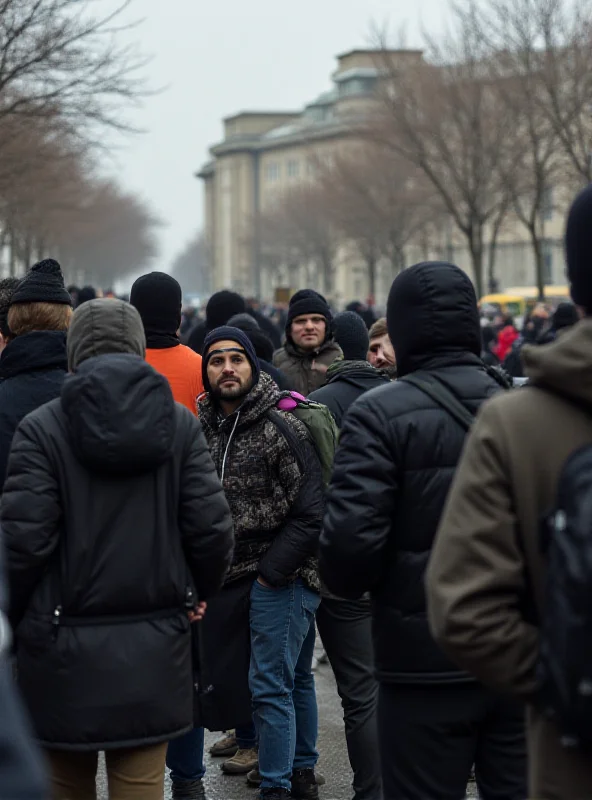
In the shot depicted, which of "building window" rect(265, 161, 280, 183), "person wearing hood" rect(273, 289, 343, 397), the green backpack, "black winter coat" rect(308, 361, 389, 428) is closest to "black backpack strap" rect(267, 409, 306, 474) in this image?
the green backpack

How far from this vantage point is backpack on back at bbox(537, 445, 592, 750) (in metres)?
2.53

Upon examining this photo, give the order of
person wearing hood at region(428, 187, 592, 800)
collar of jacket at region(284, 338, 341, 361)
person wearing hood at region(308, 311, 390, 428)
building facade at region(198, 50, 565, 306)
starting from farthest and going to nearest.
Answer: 1. building facade at region(198, 50, 565, 306)
2. collar of jacket at region(284, 338, 341, 361)
3. person wearing hood at region(308, 311, 390, 428)
4. person wearing hood at region(428, 187, 592, 800)

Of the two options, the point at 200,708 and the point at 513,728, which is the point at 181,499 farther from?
the point at 200,708

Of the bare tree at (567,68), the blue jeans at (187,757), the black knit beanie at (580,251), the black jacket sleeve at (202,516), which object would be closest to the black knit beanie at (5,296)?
the blue jeans at (187,757)

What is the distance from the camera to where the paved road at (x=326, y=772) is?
251 inches

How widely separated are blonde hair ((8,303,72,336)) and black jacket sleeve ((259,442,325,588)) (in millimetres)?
984

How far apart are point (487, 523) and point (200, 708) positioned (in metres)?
3.04

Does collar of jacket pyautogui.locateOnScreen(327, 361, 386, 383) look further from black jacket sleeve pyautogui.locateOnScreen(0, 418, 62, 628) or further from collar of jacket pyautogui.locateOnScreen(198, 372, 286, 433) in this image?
black jacket sleeve pyautogui.locateOnScreen(0, 418, 62, 628)

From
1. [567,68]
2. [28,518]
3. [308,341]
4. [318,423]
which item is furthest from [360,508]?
[567,68]

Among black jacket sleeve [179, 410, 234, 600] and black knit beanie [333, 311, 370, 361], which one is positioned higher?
black knit beanie [333, 311, 370, 361]

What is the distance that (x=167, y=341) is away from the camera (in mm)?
6883

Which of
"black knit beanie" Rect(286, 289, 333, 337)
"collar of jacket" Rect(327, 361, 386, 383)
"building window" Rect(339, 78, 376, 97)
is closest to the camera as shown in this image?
"collar of jacket" Rect(327, 361, 386, 383)

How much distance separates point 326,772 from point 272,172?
458 ft

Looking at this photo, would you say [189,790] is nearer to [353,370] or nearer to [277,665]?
[277,665]
